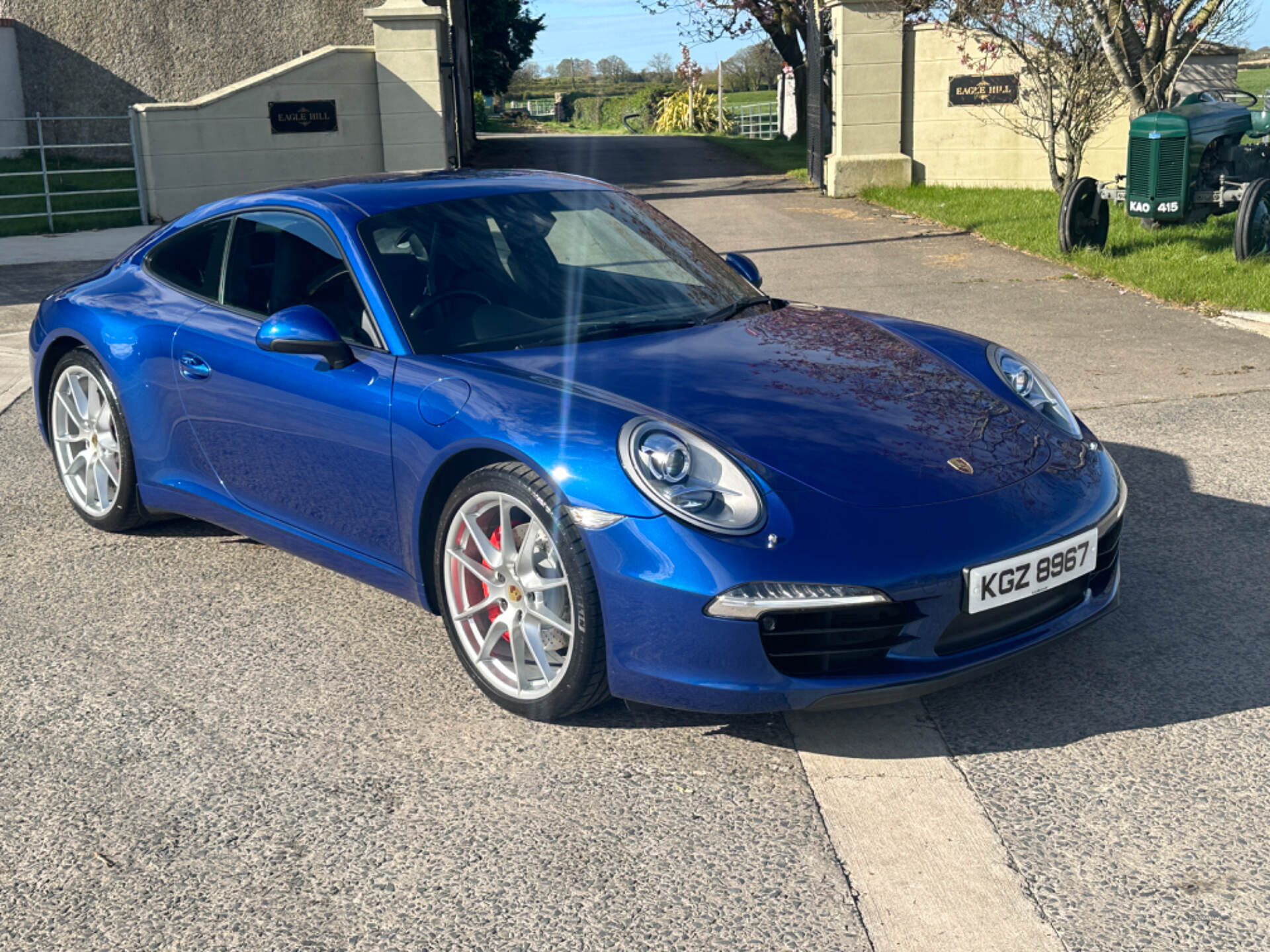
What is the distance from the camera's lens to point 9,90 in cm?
2356

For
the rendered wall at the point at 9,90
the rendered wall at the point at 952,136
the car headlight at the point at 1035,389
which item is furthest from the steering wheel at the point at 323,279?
the rendered wall at the point at 9,90

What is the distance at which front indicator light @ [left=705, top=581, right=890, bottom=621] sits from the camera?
310 centimetres

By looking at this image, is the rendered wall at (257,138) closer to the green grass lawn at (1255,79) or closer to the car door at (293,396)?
the car door at (293,396)

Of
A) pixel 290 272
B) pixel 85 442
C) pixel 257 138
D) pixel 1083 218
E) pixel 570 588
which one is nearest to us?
pixel 570 588

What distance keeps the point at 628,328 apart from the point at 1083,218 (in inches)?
346

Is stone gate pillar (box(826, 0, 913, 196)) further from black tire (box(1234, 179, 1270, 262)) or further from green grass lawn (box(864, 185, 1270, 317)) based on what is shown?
black tire (box(1234, 179, 1270, 262))

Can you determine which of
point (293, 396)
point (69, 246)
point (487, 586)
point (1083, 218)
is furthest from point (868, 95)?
point (487, 586)

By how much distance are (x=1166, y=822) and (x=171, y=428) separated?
3.47 m

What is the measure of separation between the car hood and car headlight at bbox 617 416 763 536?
0.08 meters

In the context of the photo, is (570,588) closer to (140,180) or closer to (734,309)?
(734,309)

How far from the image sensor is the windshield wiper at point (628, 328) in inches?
162

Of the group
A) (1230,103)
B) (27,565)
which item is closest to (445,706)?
(27,565)

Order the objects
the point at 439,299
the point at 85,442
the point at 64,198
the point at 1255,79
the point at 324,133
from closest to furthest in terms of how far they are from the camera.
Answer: the point at 439,299, the point at 85,442, the point at 324,133, the point at 64,198, the point at 1255,79

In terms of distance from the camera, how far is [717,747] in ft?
11.2
